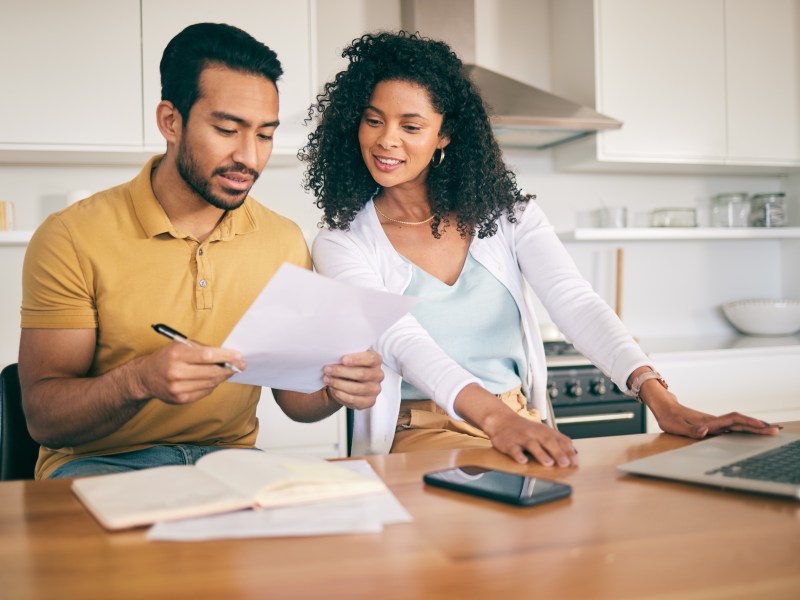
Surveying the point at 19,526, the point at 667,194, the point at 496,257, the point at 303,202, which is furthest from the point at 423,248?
the point at 667,194

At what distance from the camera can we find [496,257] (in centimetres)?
184

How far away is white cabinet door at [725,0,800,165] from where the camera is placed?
3.36 m

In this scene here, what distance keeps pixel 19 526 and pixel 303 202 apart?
246cm

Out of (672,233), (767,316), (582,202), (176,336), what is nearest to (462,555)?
(176,336)

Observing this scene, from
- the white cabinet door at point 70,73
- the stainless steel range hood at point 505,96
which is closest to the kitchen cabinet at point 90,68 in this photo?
the white cabinet door at point 70,73

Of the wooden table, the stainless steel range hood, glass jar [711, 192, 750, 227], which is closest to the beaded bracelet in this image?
the wooden table

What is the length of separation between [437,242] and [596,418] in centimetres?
129

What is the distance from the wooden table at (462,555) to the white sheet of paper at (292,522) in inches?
0.5

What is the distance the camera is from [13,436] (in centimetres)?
156

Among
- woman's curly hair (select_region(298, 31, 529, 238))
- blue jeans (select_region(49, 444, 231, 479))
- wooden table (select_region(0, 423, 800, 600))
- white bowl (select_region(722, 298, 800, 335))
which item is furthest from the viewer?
white bowl (select_region(722, 298, 800, 335))

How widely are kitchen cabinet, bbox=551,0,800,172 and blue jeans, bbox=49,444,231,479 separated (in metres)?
2.27

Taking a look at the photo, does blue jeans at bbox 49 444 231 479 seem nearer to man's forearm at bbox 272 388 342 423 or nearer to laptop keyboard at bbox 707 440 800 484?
man's forearm at bbox 272 388 342 423

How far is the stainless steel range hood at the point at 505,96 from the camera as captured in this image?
115 inches

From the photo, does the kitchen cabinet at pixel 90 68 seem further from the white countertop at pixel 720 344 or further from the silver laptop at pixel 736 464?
the silver laptop at pixel 736 464
